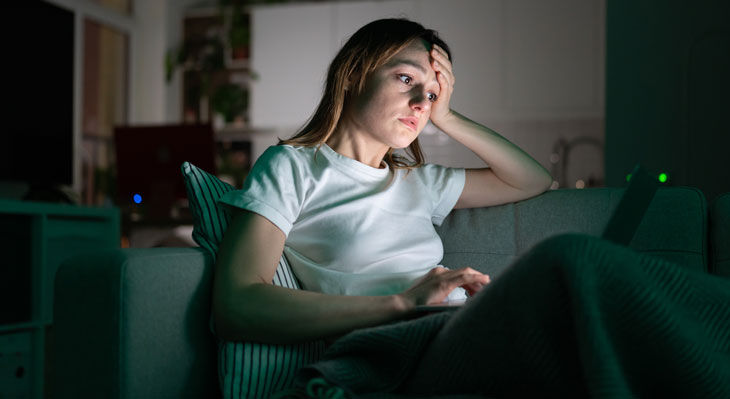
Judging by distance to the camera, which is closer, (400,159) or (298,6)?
(400,159)

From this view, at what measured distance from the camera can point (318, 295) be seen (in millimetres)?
1006

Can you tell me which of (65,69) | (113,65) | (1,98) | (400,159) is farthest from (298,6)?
(400,159)

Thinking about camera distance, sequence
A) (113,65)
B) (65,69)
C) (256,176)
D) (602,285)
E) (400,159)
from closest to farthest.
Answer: (602,285)
(256,176)
(400,159)
(65,69)
(113,65)

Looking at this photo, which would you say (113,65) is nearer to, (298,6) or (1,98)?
(298,6)

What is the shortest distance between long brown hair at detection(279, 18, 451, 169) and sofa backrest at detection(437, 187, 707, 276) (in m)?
0.34

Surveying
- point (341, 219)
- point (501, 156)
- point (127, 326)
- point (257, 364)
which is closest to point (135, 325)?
point (127, 326)

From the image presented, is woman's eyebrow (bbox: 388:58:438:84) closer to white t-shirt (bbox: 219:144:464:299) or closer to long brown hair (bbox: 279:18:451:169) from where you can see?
long brown hair (bbox: 279:18:451:169)

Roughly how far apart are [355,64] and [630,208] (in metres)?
0.65

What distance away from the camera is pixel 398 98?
1298 millimetres

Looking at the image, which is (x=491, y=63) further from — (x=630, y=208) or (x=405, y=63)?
(x=630, y=208)

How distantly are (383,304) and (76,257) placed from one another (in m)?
0.46

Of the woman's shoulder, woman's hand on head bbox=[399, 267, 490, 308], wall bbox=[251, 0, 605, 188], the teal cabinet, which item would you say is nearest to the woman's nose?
the woman's shoulder

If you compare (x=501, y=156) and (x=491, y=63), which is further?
(x=491, y=63)

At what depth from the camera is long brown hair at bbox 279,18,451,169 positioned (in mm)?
1322
